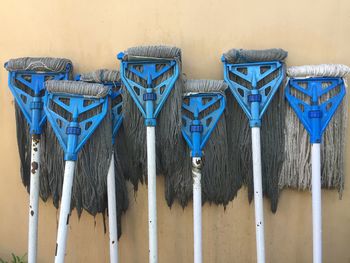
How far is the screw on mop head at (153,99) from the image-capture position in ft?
4.60

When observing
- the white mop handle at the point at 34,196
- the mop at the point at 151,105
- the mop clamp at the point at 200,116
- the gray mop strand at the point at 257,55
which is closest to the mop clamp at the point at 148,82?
the mop at the point at 151,105

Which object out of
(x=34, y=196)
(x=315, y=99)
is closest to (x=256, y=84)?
(x=315, y=99)

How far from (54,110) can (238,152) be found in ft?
2.56

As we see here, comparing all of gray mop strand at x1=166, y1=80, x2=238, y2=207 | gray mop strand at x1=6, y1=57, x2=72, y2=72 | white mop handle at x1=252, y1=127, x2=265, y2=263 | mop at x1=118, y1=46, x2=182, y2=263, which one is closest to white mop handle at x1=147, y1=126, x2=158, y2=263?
mop at x1=118, y1=46, x2=182, y2=263

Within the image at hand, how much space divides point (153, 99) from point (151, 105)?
0.03 meters

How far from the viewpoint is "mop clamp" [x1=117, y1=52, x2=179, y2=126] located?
1397mm

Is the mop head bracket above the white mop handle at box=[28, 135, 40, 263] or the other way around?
above

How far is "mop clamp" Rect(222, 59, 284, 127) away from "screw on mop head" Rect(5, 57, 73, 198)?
2.36 feet

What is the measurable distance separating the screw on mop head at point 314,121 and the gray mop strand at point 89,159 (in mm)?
749

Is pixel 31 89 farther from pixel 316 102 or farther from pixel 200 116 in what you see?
pixel 316 102

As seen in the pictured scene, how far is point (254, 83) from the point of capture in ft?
4.66

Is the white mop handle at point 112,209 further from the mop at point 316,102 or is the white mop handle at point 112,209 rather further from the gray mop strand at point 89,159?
the mop at point 316,102

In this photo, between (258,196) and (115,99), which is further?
(115,99)

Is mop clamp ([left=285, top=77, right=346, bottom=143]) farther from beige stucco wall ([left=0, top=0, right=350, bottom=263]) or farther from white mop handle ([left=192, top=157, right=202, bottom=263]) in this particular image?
white mop handle ([left=192, top=157, right=202, bottom=263])
